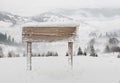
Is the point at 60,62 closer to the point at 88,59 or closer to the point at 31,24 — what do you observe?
the point at 88,59

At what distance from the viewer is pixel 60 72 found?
7.60 meters

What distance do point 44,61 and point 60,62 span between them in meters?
0.53

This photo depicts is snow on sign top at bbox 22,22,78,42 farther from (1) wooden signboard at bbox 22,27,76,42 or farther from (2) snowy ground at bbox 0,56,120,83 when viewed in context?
(2) snowy ground at bbox 0,56,120,83

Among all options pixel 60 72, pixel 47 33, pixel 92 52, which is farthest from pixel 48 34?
pixel 92 52

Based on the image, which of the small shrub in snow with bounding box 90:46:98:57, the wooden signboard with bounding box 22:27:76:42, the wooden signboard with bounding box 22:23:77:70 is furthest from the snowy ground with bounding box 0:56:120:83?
the small shrub in snow with bounding box 90:46:98:57

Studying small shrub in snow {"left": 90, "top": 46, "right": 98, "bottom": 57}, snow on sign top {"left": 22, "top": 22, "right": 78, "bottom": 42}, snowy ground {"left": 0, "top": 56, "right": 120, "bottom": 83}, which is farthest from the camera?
small shrub in snow {"left": 90, "top": 46, "right": 98, "bottom": 57}

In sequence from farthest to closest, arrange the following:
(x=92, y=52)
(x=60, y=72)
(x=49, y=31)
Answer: (x=92, y=52) → (x=60, y=72) → (x=49, y=31)

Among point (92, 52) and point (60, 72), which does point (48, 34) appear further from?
point (92, 52)

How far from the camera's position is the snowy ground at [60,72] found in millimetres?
7027

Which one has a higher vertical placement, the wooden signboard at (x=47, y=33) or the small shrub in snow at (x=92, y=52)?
the wooden signboard at (x=47, y=33)

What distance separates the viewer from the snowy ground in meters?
7.03

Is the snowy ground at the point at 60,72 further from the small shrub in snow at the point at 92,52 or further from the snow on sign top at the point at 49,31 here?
the small shrub in snow at the point at 92,52

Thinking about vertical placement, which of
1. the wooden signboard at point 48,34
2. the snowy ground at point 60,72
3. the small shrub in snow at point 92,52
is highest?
the wooden signboard at point 48,34

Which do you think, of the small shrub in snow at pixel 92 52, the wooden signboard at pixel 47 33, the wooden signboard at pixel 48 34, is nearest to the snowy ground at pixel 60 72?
the wooden signboard at pixel 48 34
